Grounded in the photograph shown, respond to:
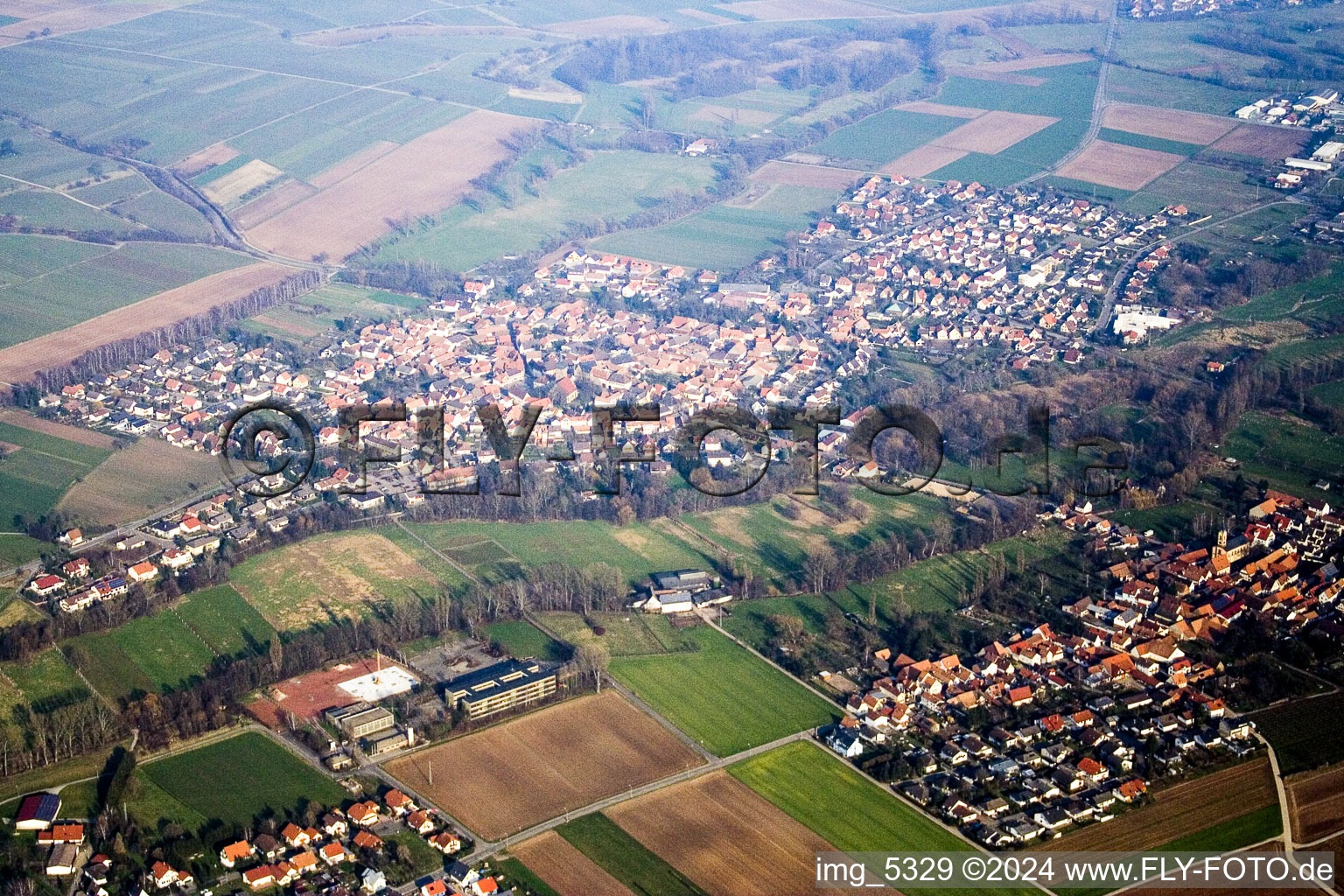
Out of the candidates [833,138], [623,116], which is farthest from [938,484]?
[623,116]

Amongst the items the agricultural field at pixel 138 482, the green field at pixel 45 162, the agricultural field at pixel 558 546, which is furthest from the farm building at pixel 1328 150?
the green field at pixel 45 162

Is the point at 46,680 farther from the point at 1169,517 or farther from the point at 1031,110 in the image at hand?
the point at 1031,110

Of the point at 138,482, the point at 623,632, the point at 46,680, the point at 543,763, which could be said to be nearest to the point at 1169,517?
the point at 623,632

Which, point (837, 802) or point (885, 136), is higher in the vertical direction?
point (885, 136)

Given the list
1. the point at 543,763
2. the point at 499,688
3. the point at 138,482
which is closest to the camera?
the point at 543,763

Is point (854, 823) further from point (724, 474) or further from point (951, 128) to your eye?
point (951, 128)
